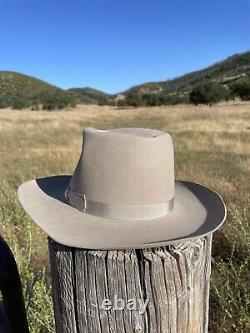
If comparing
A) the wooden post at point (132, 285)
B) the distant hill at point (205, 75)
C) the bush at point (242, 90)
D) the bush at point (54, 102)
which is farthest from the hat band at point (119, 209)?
the distant hill at point (205, 75)

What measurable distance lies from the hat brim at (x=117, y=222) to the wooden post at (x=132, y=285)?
29 mm

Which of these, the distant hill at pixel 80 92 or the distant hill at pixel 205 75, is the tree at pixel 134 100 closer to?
the distant hill at pixel 80 92

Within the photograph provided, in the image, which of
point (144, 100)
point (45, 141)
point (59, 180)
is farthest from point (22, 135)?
point (144, 100)

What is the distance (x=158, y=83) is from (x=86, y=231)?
132m

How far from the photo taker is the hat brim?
1.17 meters

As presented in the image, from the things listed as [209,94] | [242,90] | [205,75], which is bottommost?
[209,94]

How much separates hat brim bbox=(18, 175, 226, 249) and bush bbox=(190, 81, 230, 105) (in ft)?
148

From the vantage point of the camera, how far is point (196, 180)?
6.92m

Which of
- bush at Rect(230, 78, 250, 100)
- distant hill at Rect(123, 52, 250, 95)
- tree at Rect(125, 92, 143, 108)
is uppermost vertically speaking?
distant hill at Rect(123, 52, 250, 95)

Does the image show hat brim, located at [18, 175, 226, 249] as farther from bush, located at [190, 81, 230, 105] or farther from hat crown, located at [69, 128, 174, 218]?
bush, located at [190, 81, 230, 105]

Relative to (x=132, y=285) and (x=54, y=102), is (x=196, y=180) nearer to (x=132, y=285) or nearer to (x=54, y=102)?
(x=132, y=285)

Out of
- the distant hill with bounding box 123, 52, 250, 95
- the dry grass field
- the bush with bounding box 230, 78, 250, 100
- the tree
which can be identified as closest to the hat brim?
the dry grass field

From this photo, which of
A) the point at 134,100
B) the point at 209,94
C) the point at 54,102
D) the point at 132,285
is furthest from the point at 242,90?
the point at 132,285

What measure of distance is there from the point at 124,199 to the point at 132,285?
325mm
